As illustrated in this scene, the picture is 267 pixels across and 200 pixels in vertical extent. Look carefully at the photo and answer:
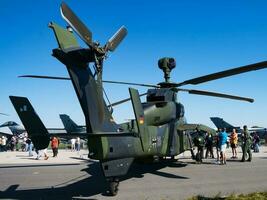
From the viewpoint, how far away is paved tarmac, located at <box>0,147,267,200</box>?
9.94 metres

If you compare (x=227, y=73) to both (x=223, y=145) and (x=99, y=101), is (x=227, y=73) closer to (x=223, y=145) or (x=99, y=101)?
(x=99, y=101)

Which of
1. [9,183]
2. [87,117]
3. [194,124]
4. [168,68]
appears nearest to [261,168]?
[194,124]

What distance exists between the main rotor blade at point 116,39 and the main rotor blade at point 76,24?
27.9 inches

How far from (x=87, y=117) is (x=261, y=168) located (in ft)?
34.2

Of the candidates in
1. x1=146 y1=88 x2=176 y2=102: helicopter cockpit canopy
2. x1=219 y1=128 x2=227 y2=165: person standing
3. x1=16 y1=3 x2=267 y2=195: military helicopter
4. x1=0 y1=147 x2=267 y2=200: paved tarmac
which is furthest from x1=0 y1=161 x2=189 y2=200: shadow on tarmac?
x1=219 y1=128 x2=227 y2=165: person standing

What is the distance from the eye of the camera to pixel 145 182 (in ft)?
39.3

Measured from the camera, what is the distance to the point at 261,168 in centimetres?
1550

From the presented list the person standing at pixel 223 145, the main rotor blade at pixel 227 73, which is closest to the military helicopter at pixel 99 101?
the main rotor blade at pixel 227 73

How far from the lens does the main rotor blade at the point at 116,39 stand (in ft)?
29.2

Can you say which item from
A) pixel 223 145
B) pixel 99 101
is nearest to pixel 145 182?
pixel 99 101

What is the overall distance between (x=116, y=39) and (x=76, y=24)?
1657 millimetres

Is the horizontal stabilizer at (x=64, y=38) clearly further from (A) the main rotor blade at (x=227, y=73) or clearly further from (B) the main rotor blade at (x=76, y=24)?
(A) the main rotor blade at (x=227, y=73)

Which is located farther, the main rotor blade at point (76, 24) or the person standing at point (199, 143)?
the person standing at point (199, 143)

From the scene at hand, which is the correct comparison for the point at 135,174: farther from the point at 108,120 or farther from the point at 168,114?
the point at 108,120
